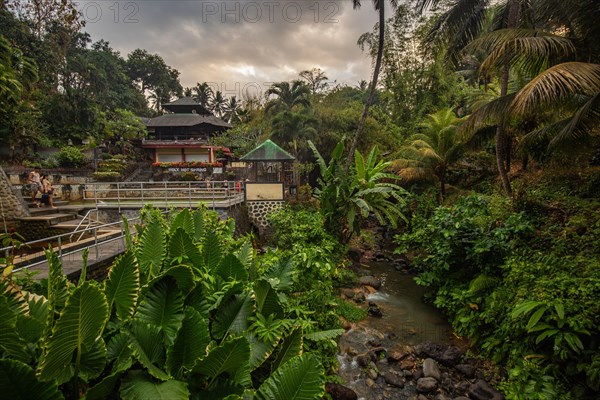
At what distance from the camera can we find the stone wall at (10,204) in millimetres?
9961

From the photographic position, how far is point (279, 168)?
13.7 meters

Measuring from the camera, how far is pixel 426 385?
5258mm

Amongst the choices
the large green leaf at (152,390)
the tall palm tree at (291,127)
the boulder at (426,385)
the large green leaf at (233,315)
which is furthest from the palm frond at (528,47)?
the tall palm tree at (291,127)

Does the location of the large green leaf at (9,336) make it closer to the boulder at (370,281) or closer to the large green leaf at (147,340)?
the large green leaf at (147,340)

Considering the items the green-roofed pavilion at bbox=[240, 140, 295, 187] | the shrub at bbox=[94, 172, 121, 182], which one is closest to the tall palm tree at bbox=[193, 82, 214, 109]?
the shrub at bbox=[94, 172, 121, 182]

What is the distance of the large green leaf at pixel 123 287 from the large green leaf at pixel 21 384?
2.28 feet

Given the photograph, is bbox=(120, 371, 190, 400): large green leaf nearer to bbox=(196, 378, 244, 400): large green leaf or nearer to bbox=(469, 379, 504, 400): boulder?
bbox=(196, 378, 244, 400): large green leaf

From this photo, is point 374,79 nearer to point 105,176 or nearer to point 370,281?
point 370,281

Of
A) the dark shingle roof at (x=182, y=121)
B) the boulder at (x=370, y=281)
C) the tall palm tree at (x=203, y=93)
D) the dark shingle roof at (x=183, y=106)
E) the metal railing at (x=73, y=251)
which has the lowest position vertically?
the boulder at (x=370, y=281)

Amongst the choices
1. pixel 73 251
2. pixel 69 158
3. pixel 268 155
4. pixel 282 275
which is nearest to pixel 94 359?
pixel 282 275

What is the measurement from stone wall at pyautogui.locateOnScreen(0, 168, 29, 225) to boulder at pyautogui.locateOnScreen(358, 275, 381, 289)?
11368 mm

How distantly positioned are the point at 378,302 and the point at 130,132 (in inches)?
964

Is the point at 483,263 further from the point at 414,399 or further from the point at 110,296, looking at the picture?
the point at 110,296

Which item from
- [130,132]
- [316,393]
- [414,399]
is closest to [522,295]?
[414,399]
